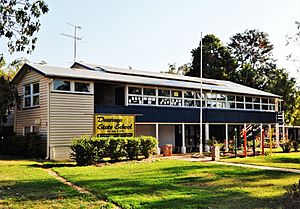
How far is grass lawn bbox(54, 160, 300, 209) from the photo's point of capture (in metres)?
8.91

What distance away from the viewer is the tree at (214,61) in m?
53.8

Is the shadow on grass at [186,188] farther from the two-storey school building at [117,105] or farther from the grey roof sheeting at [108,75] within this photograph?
the grey roof sheeting at [108,75]

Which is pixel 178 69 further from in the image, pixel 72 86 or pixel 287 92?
pixel 72 86

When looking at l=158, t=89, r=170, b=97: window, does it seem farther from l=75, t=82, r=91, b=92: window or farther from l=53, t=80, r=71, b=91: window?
l=53, t=80, r=71, b=91: window

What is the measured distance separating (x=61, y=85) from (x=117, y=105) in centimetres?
442

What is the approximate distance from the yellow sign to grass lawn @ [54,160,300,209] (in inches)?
242

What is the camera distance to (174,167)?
53.3 ft

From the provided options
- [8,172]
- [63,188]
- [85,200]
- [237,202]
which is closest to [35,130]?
[8,172]

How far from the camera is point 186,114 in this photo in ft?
89.4

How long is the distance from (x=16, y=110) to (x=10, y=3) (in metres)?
17.3

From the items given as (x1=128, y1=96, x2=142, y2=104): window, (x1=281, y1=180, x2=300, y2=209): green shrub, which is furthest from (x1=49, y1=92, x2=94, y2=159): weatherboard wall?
(x1=281, y1=180, x2=300, y2=209): green shrub

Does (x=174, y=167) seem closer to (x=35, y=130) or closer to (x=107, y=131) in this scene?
(x=107, y=131)

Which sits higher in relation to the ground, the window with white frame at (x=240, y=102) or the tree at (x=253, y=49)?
the tree at (x=253, y=49)

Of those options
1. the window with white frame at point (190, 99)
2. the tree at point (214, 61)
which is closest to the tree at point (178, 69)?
the tree at point (214, 61)
